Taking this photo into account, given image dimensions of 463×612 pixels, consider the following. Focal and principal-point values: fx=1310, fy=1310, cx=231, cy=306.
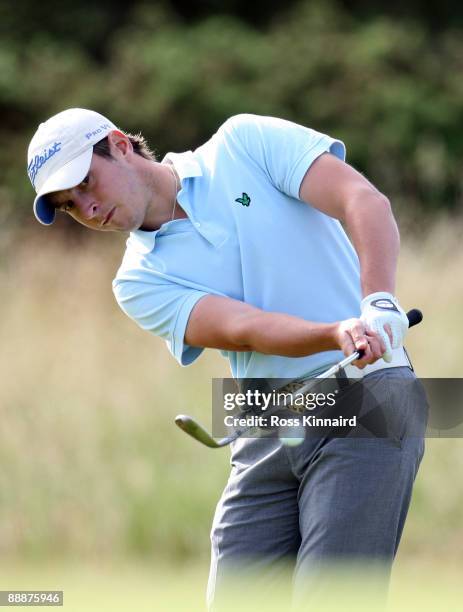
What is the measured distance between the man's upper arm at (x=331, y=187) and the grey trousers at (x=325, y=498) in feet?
1.41

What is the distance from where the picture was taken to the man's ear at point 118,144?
11.3 ft

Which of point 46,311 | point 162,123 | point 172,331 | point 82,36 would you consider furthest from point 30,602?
Answer: point 82,36

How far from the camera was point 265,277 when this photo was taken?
3299 millimetres

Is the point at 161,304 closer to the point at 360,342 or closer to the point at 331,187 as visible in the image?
the point at 331,187

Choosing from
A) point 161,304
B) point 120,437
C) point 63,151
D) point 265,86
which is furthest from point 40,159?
point 265,86

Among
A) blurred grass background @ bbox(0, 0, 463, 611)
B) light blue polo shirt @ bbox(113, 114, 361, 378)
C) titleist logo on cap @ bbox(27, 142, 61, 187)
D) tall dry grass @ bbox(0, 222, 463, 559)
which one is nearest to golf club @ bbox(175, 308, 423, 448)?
light blue polo shirt @ bbox(113, 114, 361, 378)

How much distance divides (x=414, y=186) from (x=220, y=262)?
10352mm

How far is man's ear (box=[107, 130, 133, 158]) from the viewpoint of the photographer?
3.44 metres

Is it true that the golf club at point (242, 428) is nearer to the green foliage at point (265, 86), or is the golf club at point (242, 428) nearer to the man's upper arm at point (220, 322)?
the man's upper arm at point (220, 322)

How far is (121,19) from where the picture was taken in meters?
16.5

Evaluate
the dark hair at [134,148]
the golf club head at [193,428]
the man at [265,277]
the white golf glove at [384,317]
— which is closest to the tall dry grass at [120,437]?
the man at [265,277]

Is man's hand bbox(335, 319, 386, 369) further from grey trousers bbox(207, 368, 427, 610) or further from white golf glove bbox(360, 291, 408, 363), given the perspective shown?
grey trousers bbox(207, 368, 427, 610)

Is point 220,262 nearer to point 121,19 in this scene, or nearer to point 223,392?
point 223,392

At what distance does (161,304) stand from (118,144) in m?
0.45
